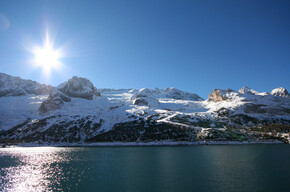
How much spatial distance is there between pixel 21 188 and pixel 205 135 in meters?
96.6

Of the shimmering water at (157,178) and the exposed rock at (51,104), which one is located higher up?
the exposed rock at (51,104)

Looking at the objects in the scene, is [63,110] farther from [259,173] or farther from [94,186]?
[259,173]

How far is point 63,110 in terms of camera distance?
563 feet

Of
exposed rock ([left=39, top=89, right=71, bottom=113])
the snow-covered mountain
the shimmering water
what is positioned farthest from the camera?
exposed rock ([left=39, top=89, right=71, bottom=113])

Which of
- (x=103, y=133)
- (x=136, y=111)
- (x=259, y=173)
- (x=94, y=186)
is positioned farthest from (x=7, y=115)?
(x=259, y=173)

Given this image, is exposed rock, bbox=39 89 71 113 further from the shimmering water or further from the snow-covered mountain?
the shimmering water

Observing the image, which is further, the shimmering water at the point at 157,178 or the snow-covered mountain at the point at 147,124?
the snow-covered mountain at the point at 147,124

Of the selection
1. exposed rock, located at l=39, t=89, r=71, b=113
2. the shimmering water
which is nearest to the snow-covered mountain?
exposed rock, located at l=39, t=89, r=71, b=113

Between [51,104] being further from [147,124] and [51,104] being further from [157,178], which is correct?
[157,178]

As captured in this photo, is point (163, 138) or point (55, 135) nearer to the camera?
point (163, 138)

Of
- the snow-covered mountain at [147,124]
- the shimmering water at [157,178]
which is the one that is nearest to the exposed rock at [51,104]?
the snow-covered mountain at [147,124]

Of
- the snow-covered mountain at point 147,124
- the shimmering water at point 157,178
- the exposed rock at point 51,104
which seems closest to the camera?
the shimmering water at point 157,178

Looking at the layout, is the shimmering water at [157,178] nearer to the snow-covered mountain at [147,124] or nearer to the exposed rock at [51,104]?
the snow-covered mountain at [147,124]

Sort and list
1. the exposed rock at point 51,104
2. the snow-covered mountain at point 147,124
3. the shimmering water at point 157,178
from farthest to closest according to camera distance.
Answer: the exposed rock at point 51,104, the snow-covered mountain at point 147,124, the shimmering water at point 157,178
